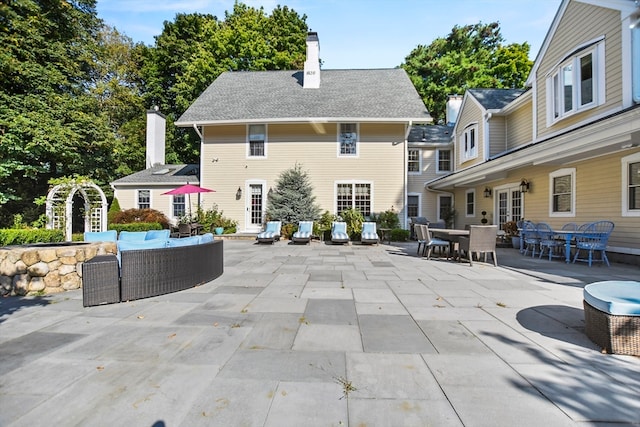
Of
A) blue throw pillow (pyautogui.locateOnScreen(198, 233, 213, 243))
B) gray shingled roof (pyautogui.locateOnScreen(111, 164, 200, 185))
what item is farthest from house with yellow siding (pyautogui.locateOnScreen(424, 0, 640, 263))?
gray shingled roof (pyautogui.locateOnScreen(111, 164, 200, 185))

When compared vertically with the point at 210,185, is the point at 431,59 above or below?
above

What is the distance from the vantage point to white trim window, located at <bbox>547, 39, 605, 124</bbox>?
26.6ft

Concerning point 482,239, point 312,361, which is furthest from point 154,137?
point 312,361

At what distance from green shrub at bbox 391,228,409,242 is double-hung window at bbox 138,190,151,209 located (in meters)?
12.9

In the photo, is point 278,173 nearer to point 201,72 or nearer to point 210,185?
point 210,185

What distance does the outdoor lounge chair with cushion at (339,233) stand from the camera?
12.1 meters

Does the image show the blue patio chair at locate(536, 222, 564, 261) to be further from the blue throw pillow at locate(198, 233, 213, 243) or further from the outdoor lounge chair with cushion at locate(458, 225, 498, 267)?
the blue throw pillow at locate(198, 233, 213, 243)

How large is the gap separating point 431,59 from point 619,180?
21.9 m

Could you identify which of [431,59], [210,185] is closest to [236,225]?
[210,185]

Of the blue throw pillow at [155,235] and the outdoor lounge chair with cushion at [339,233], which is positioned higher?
the blue throw pillow at [155,235]

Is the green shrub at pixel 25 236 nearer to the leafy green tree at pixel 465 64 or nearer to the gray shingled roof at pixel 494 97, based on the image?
the gray shingled roof at pixel 494 97

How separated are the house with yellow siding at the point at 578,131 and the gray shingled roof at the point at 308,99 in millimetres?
3835

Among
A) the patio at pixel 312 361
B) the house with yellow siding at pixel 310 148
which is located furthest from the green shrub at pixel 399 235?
the patio at pixel 312 361

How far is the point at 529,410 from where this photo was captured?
1991mm
